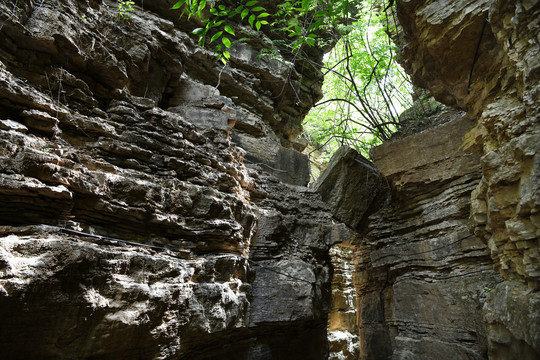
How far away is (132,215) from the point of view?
420cm

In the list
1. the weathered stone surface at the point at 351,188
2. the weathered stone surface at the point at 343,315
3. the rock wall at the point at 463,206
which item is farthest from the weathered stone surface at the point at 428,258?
the weathered stone surface at the point at 343,315

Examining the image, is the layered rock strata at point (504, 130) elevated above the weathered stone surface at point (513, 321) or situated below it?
above

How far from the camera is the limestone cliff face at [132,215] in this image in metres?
3.16

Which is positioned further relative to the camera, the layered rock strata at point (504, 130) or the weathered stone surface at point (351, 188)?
the weathered stone surface at point (351, 188)

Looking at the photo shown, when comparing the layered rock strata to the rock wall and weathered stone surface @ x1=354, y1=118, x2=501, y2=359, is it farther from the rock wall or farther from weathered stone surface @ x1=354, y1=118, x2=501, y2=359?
weathered stone surface @ x1=354, y1=118, x2=501, y2=359

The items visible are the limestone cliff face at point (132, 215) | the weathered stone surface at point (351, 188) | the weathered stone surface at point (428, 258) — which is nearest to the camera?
the limestone cliff face at point (132, 215)

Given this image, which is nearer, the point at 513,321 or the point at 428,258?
the point at 513,321

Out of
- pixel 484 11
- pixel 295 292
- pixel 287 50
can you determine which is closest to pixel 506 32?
pixel 484 11

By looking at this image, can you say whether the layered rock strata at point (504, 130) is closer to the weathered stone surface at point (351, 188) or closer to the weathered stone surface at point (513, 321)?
the weathered stone surface at point (513, 321)

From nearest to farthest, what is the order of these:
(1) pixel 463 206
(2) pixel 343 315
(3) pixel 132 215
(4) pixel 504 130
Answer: (4) pixel 504 130, (3) pixel 132 215, (1) pixel 463 206, (2) pixel 343 315

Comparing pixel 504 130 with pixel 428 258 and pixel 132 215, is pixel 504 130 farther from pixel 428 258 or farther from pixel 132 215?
pixel 132 215

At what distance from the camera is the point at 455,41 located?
18.0ft

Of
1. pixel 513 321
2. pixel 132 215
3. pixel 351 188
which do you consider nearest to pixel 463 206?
pixel 351 188

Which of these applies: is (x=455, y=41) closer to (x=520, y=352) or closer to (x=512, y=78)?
(x=512, y=78)
